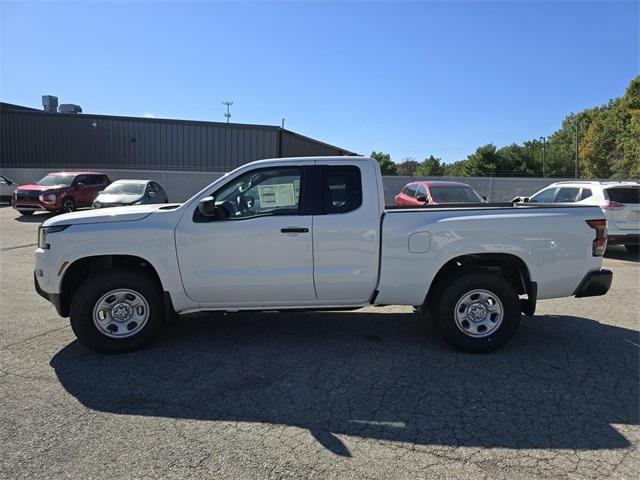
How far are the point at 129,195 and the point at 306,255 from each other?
509 inches

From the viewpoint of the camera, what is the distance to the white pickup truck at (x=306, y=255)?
15.2 feet

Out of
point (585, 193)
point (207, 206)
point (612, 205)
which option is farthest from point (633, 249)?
point (207, 206)

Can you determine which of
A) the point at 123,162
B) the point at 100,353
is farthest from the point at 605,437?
the point at 123,162

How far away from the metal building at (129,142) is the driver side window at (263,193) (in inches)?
1145

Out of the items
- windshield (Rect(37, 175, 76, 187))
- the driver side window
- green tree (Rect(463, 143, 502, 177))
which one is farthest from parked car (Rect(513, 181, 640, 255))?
green tree (Rect(463, 143, 502, 177))

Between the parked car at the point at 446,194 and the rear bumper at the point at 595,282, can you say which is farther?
the parked car at the point at 446,194

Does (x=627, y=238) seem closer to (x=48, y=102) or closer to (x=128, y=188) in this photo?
(x=128, y=188)

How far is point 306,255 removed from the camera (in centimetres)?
468

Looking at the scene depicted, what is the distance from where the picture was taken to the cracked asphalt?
2.99 meters

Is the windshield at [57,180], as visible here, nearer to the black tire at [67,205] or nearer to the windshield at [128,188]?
the black tire at [67,205]

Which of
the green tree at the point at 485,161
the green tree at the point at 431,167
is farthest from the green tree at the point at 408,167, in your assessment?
the green tree at the point at 485,161

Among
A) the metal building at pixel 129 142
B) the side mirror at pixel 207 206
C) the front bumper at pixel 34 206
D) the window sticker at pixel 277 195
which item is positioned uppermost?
the metal building at pixel 129 142

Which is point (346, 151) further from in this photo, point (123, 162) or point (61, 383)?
point (61, 383)

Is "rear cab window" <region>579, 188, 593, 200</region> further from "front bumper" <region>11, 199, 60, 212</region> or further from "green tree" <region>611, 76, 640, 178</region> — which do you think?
"green tree" <region>611, 76, 640, 178</region>
